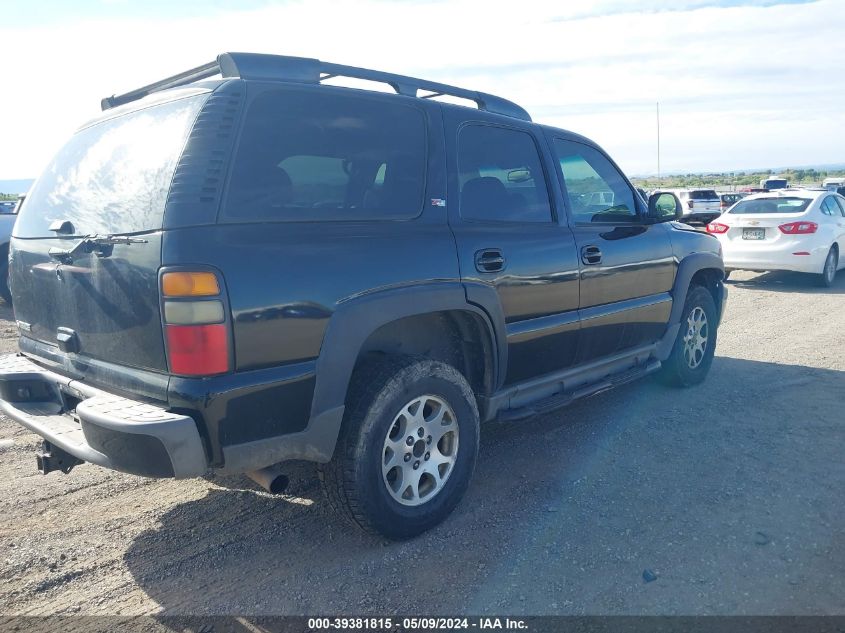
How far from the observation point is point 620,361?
4707mm

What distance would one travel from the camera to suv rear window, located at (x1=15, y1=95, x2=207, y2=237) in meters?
2.73

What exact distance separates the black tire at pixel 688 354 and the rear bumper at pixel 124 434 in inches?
157

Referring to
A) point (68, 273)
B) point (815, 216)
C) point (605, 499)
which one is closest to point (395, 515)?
point (605, 499)

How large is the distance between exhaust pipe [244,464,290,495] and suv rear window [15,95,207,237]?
109 cm

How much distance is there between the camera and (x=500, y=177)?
3.95 metres

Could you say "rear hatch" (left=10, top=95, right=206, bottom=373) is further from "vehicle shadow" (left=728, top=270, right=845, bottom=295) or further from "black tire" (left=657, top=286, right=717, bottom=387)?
"vehicle shadow" (left=728, top=270, right=845, bottom=295)

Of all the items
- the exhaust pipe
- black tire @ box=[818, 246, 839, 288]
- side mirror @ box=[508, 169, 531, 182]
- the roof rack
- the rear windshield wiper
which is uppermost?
the roof rack

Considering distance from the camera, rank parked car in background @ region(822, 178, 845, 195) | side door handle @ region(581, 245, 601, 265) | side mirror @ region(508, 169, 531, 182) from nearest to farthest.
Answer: side mirror @ region(508, 169, 531, 182)
side door handle @ region(581, 245, 601, 265)
parked car in background @ region(822, 178, 845, 195)

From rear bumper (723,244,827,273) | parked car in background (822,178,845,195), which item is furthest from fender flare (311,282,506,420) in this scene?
parked car in background (822,178,845,195)

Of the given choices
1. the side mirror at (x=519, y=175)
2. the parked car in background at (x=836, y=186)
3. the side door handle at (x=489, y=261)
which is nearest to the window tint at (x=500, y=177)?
the side mirror at (x=519, y=175)

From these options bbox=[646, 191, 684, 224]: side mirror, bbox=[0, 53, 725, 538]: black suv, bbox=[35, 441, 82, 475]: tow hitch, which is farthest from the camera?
bbox=[646, 191, 684, 224]: side mirror

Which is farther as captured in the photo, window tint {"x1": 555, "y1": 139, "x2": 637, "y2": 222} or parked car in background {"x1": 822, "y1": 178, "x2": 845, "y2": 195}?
parked car in background {"x1": 822, "y1": 178, "x2": 845, "y2": 195}

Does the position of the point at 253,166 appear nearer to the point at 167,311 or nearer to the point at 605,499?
the point at 167,311

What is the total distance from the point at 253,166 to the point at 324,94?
56cm
